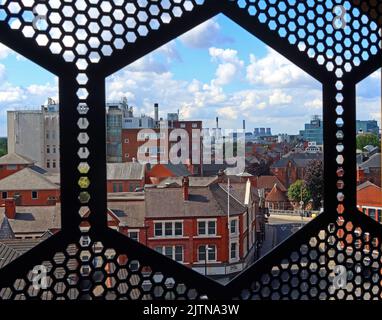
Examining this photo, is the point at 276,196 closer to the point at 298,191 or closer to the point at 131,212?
the point at 298,191

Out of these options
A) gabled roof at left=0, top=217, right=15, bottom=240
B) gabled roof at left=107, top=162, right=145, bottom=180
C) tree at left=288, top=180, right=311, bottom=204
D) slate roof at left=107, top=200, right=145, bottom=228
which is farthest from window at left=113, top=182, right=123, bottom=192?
tree at left=288, top=180, right=311, bottom=204

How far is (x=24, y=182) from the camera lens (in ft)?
21.2

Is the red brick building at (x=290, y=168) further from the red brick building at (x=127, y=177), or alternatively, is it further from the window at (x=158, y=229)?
the window at (x=158, y=229)

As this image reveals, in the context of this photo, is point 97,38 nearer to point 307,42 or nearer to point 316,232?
point 307,42

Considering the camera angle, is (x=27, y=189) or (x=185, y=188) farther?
(x=185, y=188)

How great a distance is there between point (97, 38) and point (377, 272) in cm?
81

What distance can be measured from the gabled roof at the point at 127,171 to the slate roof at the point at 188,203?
1.59ft

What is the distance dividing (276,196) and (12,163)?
689 cm

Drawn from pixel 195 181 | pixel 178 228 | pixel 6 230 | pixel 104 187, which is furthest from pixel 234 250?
pixel 104 187

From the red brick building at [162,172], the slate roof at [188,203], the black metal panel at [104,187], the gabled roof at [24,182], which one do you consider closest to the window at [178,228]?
the slate roof at [188,203]

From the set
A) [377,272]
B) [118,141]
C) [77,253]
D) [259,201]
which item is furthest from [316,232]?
[259,201]

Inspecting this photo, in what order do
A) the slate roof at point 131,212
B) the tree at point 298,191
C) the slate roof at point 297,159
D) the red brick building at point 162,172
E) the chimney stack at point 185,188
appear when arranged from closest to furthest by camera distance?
the slate roof at point 131,212 → the chimney stack at point 185,188 → the red brick building at point 162,172 → the tree at point 298,191 → the slate roof at point 297,159

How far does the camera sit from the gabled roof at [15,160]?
6.14 m

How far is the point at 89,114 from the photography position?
933 millimetres
